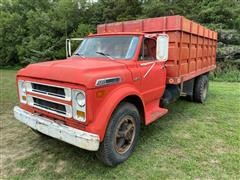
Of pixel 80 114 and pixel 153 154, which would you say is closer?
pixel 80 114

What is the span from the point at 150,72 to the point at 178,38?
3.71 ft

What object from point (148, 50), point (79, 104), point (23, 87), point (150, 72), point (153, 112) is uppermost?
point (148, 50)

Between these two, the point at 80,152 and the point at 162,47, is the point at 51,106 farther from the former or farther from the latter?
the point at 162,47

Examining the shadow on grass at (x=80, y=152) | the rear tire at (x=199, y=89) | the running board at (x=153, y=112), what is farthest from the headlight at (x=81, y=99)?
the rear tire at (x=199, y=89)

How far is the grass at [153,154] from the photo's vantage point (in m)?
3.41

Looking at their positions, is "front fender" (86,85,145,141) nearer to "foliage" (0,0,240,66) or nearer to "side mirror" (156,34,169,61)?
"side mirror" (156,34,169,61)

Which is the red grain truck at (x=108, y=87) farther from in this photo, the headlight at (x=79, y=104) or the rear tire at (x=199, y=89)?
the rear tire at (x=199, y=89)

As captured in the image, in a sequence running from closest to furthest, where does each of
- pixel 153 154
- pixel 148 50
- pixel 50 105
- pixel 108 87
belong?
pixel 108 87 < pixel 50 105 < pixel 153 154 < pixel 148 50

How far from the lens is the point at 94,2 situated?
19.9 m

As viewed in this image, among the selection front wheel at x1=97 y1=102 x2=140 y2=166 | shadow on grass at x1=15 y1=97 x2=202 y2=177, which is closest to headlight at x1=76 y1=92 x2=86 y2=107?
front wheel at x1=97 y1=102 x2=140 y2=166

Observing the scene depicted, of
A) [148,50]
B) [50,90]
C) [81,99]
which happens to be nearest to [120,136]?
[81,99]

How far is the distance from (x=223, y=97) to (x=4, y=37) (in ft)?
60.5

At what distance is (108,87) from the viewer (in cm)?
329

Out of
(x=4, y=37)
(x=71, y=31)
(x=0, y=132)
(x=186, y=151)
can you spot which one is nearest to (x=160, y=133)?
(x=186, y=151)
